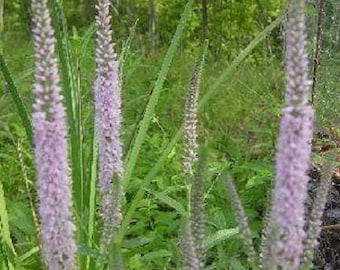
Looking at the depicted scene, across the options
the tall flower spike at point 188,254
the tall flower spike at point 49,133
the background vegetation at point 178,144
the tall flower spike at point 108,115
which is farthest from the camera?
the background vegetation at point 178,144

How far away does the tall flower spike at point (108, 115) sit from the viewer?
7.63ft

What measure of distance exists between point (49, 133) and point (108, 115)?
1.96 feet

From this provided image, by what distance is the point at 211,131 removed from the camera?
23.5 ft

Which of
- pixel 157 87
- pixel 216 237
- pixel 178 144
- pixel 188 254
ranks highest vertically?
pixel 157 87

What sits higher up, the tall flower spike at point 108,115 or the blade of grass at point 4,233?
the tall flower spike at point 108,115

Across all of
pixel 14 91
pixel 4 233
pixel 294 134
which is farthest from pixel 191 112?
pixel 294 134

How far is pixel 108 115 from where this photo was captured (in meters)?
2.39

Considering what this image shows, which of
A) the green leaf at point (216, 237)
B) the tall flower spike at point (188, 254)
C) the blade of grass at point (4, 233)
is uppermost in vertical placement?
the tall flower spike at point (188, 254)

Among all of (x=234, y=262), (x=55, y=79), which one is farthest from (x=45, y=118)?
(x=234, y=262)

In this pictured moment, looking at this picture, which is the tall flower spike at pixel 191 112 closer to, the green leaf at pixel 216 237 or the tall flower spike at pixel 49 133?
the green leaf at pixel 216 237

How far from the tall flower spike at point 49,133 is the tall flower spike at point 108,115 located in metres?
0.39

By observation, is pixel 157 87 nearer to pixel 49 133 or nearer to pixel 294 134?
pixel 49 133

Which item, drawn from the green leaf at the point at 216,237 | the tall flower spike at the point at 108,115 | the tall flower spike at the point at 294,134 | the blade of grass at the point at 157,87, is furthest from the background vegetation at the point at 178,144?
the tall flower spike at the point at 294,134

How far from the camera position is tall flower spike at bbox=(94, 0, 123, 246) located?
2326mm
